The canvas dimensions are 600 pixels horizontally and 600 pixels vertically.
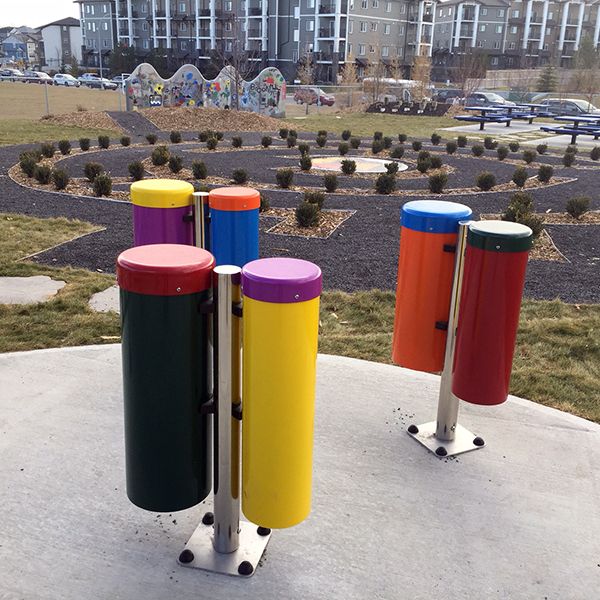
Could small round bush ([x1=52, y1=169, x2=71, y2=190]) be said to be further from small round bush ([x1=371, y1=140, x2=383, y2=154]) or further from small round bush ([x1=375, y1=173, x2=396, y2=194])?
small round bush ([x1=371, y1=140, x2=383, y2=154])

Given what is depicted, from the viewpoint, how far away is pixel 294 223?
37.0 feet

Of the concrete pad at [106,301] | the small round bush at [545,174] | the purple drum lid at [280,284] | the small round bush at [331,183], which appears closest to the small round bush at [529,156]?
the small round bush at [545,174]

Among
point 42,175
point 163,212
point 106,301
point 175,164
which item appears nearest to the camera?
point 163,212

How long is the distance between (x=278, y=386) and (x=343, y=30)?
78316 mm

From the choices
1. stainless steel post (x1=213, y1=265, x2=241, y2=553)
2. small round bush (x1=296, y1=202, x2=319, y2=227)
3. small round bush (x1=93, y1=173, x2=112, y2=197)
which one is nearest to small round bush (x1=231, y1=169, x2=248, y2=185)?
small round bush (x1=93, y1=173, x2=112, y2=197)

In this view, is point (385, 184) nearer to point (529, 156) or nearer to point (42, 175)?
point (529, 156)

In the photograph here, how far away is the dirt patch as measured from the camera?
3020cm

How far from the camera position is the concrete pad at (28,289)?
7055 mm

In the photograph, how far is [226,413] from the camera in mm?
3010

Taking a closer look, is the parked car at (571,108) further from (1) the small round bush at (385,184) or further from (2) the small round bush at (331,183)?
(2) the small round bush at (331,183)

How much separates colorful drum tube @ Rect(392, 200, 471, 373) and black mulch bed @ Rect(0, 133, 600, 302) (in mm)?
3796

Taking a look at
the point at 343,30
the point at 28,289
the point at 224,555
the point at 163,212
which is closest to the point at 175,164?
the point at 28,289

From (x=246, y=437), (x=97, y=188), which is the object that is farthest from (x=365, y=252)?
(x=246, y=437)

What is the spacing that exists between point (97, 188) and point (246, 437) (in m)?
11.2
